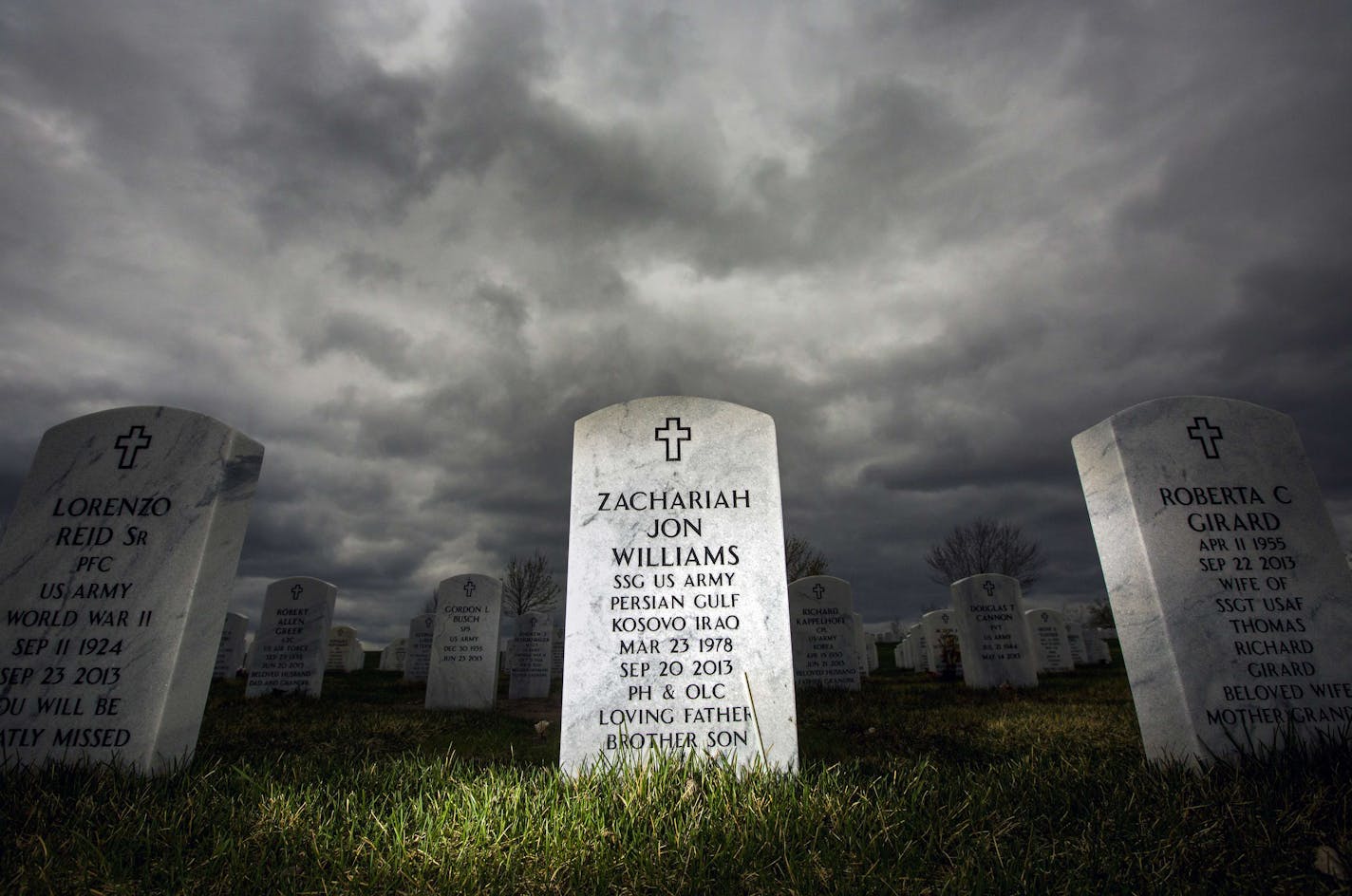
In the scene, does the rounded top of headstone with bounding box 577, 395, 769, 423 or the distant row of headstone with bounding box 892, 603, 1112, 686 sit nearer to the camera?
the rounded top of headstone with bounding box 577, 395, 769, 423

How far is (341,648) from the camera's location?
81.1 ft

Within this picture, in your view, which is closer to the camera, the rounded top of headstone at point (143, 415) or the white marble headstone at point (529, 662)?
the rounded top of headstone at point (143, 415)

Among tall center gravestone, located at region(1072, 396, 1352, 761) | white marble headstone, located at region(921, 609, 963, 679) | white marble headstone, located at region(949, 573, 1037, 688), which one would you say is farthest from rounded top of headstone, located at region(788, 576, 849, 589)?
tall center gravestone, located at region(1072, 396, 1352, 761)

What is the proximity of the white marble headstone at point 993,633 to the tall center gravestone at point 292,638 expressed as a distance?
12003 millimetres

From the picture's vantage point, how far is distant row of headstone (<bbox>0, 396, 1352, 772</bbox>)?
14.2ft

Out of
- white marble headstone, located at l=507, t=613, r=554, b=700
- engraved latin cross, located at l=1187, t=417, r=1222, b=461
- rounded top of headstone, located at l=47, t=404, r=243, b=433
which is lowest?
white marble headstone, located at l=507, t=613, r=554, b=700

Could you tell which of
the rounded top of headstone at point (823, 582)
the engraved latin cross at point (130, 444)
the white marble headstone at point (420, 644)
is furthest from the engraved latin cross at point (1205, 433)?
the white marble headstone at point (420, 644)

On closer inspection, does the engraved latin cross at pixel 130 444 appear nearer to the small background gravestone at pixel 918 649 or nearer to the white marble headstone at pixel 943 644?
the white marble headstone at pixel 943 644

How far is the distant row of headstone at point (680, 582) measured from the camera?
14.2 ft

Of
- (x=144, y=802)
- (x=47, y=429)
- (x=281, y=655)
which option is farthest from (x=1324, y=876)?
(x=281, y=655)

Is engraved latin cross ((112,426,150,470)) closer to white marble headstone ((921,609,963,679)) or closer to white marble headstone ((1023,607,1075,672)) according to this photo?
white marble headstone ((921,609,963,679))

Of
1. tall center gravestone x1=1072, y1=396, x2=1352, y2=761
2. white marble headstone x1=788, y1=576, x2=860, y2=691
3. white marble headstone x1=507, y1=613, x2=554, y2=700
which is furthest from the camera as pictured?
white marble headstone x1=507, y1=613, x2=554, y2=700

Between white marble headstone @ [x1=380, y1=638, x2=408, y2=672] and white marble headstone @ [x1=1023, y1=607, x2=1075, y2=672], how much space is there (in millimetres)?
23304

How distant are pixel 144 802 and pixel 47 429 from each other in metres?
3.71
